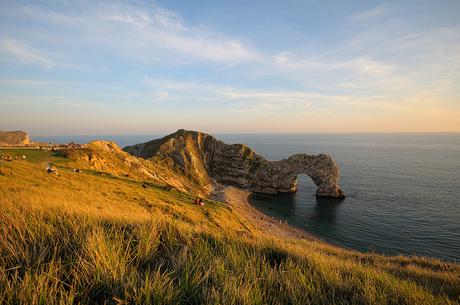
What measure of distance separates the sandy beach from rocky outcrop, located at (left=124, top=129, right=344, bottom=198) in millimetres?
10917

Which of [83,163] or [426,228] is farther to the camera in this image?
[426,228]

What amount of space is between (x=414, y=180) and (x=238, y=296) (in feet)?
447

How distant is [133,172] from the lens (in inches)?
2571

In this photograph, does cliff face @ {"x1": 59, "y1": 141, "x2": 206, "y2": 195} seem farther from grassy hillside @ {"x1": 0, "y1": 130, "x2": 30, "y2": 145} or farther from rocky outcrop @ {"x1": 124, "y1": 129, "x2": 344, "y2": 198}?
grassy hillside @ {"x1": 0, "y1": 130, "x2": 30, "y2": 145}

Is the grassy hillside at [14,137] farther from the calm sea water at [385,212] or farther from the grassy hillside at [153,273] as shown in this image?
the grassy hillside at [153,273]

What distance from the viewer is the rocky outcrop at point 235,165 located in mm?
99625

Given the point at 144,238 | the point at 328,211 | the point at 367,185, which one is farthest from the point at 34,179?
the point at 367,185

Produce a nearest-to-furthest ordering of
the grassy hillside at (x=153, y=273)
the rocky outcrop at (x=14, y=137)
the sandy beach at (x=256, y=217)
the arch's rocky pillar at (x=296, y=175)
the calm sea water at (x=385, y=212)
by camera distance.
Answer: the grassy hillside at (x=153, y=273)
the calm sea water at (x=385, y=212)
the sandy beach at (x=256, y=217)
the rocky outcrop at (x=14, y=137)
the arch's rocky pillar at (x=296, y=175)

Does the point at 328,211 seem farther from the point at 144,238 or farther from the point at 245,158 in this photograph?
the point at 144,238

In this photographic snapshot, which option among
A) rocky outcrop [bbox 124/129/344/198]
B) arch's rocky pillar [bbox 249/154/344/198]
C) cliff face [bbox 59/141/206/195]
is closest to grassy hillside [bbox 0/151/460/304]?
cliff face [bbox 59/141/206/195]

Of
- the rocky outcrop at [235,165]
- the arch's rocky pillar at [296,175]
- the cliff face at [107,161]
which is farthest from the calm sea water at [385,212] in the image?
the cliff face at [107,161]

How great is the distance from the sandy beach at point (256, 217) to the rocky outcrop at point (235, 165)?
1092cm

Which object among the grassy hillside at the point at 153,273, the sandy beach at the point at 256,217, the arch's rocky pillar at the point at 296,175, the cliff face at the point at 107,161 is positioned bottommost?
the sandy beach at the point at 256,217

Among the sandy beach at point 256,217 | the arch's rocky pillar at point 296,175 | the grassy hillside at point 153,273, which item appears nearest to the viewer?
the grassy hillside at point 153,273
